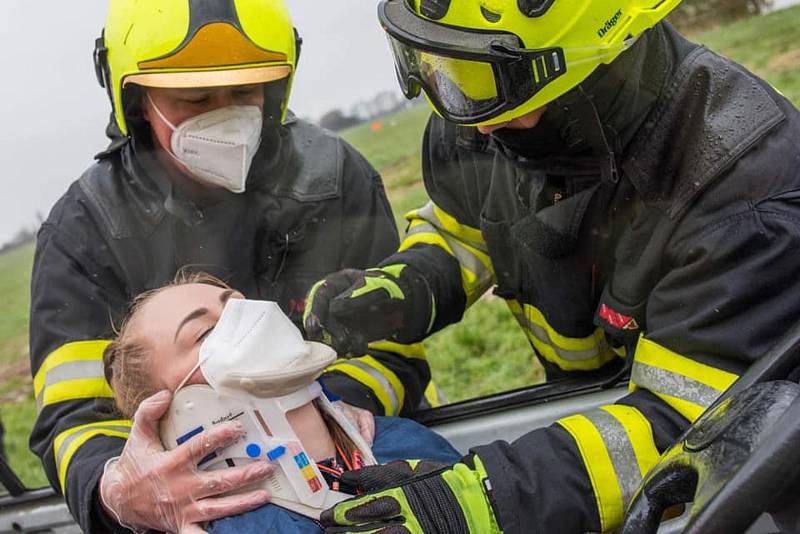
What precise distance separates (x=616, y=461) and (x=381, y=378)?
0.92 meters

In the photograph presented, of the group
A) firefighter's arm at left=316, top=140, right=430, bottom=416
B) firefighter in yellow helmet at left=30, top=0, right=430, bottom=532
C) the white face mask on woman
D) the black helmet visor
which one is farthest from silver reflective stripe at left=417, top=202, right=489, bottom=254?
the black helmet visor

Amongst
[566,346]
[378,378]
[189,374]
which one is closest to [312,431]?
[189,374]

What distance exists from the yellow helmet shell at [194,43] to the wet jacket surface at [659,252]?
78 centimetres

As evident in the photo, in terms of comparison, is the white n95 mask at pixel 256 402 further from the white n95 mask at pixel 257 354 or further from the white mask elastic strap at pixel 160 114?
the white mask elastic strap at pixel 160 114

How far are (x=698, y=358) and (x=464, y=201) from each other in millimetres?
968

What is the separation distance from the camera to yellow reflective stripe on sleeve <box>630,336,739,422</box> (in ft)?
5.09

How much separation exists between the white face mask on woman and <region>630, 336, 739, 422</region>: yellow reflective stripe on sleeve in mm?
1157

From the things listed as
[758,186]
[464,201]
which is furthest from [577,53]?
[464,201]

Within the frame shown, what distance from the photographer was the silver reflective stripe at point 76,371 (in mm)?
2191

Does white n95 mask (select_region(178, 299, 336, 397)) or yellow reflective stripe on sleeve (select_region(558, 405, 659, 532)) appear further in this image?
white n95 mask (select_region(178, 299, 336, 397))

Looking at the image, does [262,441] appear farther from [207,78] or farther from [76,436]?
[207,78]

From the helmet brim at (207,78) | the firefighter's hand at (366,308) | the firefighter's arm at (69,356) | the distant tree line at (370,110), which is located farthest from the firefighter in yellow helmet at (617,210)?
the firefighter's arm at (69,356)

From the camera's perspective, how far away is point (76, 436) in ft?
6.98

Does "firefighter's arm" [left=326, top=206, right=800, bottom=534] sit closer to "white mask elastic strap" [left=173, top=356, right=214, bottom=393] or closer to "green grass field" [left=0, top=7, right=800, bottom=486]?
"white mask elastic strap" [left=173, top=356, right=214, bottom=393]
